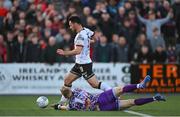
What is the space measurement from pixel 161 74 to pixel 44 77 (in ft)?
13.9

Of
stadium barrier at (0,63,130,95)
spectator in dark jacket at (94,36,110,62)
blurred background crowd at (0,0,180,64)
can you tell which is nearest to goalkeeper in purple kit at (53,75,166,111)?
stadium barrier at (0,63,130,95)

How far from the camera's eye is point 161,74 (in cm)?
2442

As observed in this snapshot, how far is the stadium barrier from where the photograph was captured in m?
23.9

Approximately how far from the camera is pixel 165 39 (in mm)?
26250

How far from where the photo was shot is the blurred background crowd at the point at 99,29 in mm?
24312

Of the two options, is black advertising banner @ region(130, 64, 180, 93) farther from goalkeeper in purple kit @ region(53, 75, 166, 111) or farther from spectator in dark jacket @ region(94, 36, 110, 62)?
goalkeeper in purple kit @ region(53, 75, 166, 111)

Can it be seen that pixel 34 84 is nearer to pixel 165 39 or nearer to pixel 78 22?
pixel 165 39

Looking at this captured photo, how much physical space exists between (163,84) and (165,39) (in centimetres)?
254

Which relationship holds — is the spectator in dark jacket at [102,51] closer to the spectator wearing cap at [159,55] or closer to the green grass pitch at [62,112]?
the spectator wearing cap at [159,55]

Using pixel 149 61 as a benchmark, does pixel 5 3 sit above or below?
above

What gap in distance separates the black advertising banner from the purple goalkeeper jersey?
334 inches

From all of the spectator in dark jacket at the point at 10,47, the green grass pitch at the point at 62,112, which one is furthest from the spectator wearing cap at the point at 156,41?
the spectator in dark jacket at the point at 10,47

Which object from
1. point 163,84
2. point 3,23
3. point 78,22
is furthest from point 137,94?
point 78,22

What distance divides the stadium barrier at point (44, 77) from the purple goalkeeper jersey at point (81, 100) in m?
7.75
